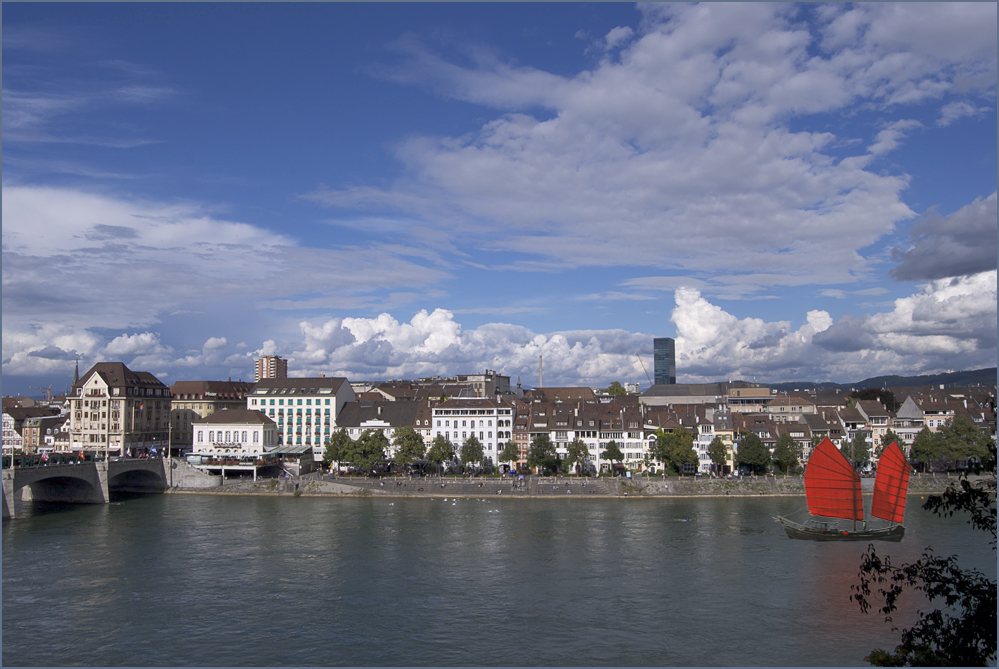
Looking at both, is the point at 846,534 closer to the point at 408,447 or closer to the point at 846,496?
A: the point at 846,496

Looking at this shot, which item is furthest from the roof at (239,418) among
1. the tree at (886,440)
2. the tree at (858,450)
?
the tree at (886,440)

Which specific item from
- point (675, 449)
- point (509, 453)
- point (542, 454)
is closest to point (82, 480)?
point (509, 453)

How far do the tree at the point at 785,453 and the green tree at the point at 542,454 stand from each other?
2283cm

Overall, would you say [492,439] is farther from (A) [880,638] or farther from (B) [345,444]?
(A) [880,638]

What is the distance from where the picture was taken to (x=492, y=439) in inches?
3356

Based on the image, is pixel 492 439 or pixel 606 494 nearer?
pixel 606 494

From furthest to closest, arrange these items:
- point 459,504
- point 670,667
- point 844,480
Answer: point 459,504
point 844,480
point 670,667

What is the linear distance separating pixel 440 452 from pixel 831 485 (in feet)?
131

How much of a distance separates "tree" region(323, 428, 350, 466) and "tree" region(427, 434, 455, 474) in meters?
8.93

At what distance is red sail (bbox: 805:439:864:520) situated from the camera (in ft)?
169

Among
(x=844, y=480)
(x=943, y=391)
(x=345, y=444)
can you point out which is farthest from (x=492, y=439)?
(x=943, y=391)

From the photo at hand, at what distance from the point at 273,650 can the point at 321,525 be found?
88.2 feet

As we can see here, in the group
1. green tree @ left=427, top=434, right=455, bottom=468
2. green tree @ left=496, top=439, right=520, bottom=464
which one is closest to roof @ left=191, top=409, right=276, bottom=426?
green tree @ left=427, top=434, right=455, bottom=468

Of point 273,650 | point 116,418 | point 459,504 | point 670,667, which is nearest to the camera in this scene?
point 670,667
